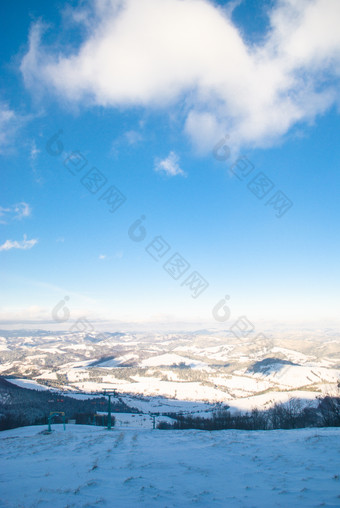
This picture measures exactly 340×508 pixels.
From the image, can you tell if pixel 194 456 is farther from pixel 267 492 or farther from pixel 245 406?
pixel 245 406

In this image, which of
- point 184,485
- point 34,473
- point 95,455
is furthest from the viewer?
point 95,455

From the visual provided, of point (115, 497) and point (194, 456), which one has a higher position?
point (115, 497)

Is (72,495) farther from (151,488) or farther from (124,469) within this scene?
(124,469)

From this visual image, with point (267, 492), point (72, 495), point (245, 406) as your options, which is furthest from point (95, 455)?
point (245, 406)

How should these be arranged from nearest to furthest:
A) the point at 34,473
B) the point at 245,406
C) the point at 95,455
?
the point at 34,473 → the point at 95,455 → the point at 245,406

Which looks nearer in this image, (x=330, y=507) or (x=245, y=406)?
(x=330, y=507)

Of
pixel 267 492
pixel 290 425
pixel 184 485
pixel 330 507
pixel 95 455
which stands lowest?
pixel 290 425

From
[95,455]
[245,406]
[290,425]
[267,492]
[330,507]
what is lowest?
[245,406]

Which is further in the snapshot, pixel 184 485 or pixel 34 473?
pixel 34 473

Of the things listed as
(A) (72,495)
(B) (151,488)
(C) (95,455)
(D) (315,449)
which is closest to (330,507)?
(B) (151,488)
